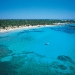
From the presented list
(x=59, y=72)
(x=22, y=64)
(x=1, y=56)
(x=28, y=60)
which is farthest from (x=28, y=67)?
(x=1, y=56)

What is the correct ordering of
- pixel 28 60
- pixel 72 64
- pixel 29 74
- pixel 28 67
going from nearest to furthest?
pixel 29 74, pixel 28 67, pixel 72 64, pixel 28 60

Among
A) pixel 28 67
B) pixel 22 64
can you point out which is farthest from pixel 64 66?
pixel 22 64

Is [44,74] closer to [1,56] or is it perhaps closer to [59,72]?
[59,72]

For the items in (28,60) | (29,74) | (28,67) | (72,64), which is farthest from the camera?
(28,60)

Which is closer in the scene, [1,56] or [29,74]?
[29,74]

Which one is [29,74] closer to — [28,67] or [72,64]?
[28,67]

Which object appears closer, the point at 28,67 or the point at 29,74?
the point at 29,74

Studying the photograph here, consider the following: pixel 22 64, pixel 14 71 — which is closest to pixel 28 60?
pixel 22 64

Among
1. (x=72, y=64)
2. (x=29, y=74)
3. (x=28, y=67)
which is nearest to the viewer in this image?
(x=29, y=74)
